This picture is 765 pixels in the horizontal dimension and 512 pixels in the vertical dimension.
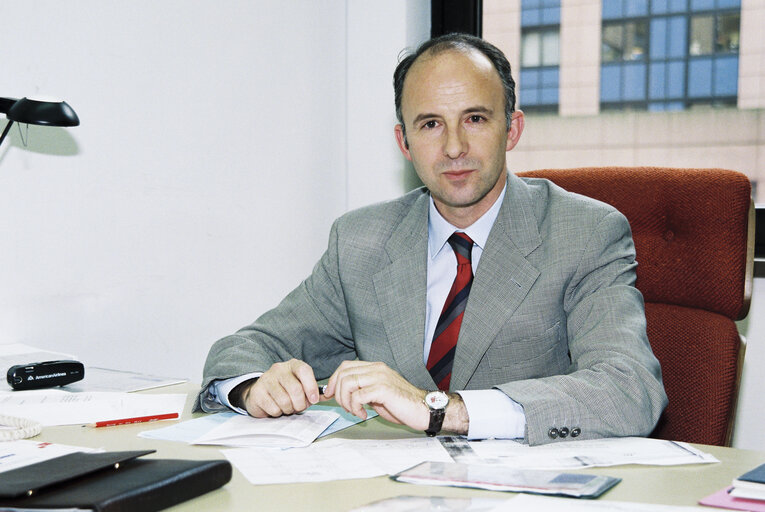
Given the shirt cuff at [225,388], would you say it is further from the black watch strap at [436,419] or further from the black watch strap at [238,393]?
the black watch strap at [436,419]

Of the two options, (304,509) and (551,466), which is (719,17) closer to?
(551,466)

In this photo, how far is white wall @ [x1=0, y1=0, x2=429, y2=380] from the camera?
6.03 feet

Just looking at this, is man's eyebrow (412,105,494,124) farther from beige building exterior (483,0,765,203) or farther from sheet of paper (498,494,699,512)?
beige building exterior (483,0,765,203)

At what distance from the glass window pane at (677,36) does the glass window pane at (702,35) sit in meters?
0.03

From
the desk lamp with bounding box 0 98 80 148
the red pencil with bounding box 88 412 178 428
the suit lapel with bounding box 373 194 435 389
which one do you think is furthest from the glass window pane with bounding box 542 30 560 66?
the red pencil with bounding box 88 412 178 428

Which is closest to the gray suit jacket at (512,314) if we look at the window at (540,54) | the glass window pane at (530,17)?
the window at (540,54)

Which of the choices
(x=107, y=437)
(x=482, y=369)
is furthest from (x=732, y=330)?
(x=107, y=437)

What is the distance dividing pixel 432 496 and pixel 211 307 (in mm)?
1594

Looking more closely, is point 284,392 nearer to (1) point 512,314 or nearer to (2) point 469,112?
(1) point 512,314

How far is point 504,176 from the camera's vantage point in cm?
175

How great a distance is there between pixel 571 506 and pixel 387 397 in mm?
411

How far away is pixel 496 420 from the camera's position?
1166mm

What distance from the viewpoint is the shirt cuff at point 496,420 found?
45.8 inches

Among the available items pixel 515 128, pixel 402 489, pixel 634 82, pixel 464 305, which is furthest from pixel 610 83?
pixel 402 489
